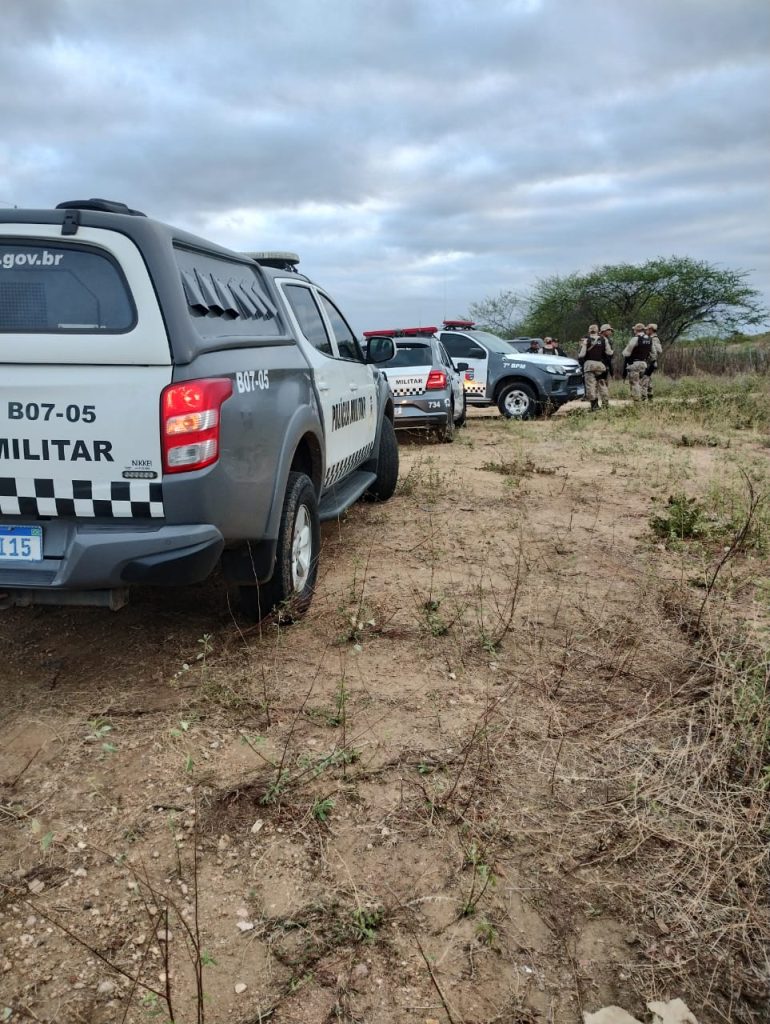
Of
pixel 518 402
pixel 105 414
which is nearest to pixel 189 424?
pixel 105 414

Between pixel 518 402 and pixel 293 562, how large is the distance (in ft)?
37.6

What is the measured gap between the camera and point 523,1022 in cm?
172

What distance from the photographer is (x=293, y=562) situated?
376 cm

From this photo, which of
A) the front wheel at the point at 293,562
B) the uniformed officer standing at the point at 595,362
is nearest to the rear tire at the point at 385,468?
the front wheel at the point at 293,562

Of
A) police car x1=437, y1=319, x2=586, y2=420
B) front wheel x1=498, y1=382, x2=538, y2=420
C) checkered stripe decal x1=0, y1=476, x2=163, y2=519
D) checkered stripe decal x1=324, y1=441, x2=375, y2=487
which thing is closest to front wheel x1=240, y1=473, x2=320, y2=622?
checkered stripe decal x1=324, y1=441, x2=375, y2=487

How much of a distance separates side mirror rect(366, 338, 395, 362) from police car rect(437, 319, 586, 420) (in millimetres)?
8540

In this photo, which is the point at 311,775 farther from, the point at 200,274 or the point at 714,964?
the point at 200,274

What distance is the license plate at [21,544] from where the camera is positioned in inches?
113

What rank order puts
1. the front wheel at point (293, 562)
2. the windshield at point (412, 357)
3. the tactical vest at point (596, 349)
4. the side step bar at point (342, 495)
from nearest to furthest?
the front wheel at point (293, 562), the side step bar at point (342, 495), the windshield at point (412, 357), the tactical vest at point (596, 349)

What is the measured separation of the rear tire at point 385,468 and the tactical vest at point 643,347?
10.8 m

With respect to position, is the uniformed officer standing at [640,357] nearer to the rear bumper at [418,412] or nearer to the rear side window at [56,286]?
the rear bumper at [418,412]

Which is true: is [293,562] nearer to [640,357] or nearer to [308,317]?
[308,317]

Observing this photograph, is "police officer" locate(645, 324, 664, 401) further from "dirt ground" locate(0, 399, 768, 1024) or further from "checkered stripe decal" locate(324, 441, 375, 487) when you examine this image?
"dirt ground" locate(0, 399, 768, 1024)

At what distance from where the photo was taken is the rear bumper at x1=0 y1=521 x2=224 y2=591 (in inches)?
111
